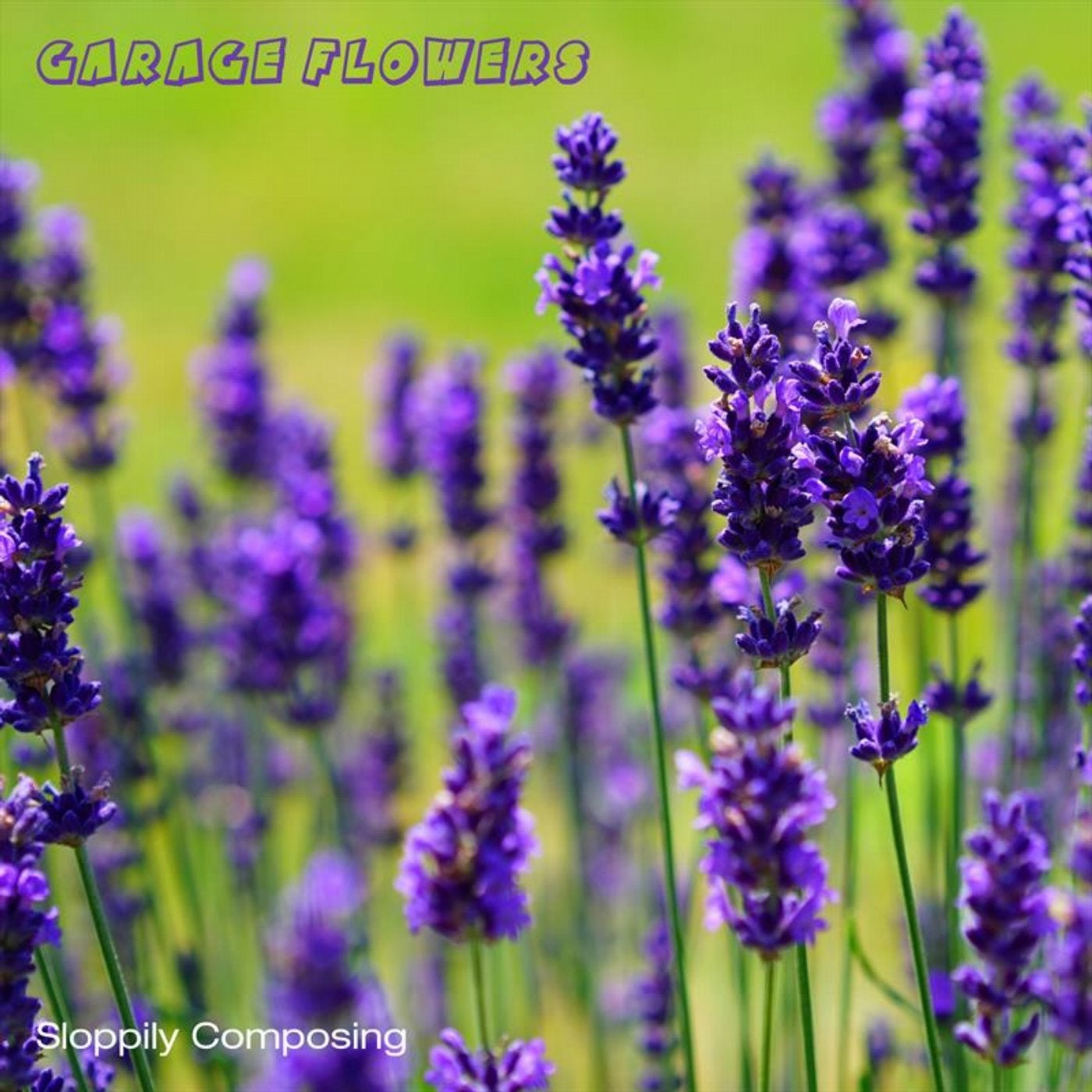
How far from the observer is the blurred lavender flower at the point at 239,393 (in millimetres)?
5383

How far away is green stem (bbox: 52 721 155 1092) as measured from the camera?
2.31 metres

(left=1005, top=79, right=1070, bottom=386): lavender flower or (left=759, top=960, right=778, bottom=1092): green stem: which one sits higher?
(left=1005, top=79, right=1070, bottom=386): lavender flower

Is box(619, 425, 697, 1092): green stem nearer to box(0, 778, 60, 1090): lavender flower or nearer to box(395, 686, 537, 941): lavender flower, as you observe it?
box(395, 686, 537, 941): lavender flower

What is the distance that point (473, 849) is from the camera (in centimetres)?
231

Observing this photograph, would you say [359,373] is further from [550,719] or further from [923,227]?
[923,227]

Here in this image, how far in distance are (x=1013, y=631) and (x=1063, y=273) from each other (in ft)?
2.98

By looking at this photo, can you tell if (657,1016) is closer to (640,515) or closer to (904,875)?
(640,515)

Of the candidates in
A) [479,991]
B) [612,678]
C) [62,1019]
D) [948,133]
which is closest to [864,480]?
[479,991]

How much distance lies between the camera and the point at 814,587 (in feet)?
13.7

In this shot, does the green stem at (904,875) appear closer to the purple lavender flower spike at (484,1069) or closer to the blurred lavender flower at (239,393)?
the purple lavender flower spike at (484,1069)

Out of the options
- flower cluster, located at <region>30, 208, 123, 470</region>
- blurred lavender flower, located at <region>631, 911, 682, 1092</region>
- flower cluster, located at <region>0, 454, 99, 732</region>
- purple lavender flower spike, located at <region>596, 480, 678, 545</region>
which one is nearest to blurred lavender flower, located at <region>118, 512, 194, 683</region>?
flower cluster, located at <region>30, 208, 123, 470</region>

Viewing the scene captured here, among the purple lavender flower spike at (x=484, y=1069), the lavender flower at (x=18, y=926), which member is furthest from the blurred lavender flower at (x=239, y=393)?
the purple lavender flower spike at (x=484, y=1069)

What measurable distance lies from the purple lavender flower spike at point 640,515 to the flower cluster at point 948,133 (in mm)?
1114

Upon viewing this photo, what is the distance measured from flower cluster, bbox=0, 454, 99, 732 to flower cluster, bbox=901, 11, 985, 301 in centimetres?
210
